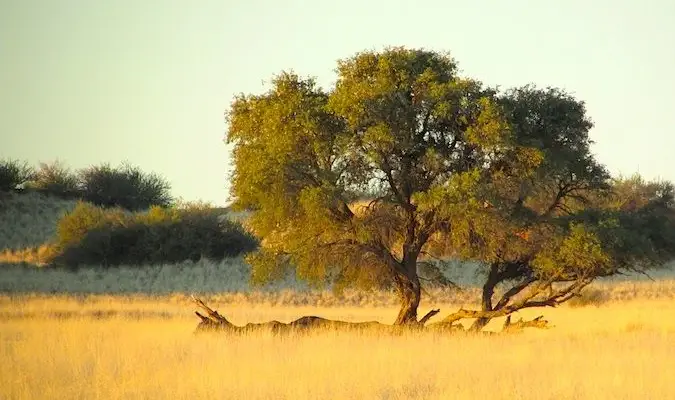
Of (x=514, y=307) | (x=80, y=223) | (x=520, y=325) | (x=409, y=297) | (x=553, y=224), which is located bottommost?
(x=520, y=325)

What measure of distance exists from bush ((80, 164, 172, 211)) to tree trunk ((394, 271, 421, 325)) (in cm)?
5925

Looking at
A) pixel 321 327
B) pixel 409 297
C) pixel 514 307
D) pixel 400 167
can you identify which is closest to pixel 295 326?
pixel 321 327

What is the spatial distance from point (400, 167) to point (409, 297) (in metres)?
4.09

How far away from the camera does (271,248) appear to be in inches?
1038

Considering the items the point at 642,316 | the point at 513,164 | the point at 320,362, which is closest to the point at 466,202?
the point at 513,164

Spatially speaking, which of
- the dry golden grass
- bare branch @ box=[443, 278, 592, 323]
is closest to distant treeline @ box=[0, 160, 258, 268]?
the dry golden grass

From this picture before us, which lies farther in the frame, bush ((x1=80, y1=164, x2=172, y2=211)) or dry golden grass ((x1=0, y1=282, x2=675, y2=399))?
bush ((x1=80, y1=164, x2=172, y2=211))

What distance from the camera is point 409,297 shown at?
1083 inches

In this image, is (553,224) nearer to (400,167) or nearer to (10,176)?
(400,167)

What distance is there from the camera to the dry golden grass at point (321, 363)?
1491 centimetres

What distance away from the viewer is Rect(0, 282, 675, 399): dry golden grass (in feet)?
48.9

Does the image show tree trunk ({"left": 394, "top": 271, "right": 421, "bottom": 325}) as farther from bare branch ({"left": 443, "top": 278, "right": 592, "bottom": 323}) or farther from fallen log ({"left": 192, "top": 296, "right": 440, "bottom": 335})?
bare branch ({"left": 443, "top": 278, "right": 592, "bottom": 323})

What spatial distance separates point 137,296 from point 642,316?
78.8 feet

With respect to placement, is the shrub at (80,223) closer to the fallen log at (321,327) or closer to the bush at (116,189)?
the bush at (116,189)
